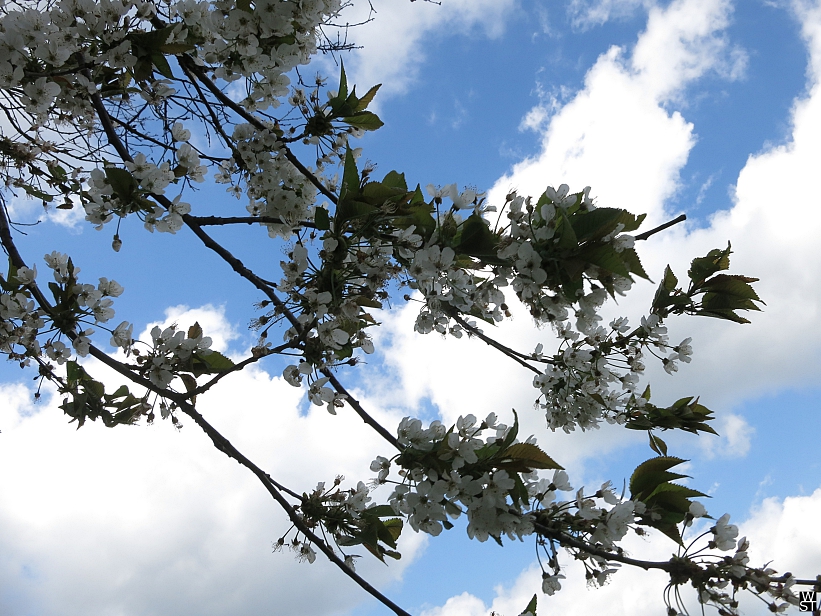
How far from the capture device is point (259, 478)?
2459mm

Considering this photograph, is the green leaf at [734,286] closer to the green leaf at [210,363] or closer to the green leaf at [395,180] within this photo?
the green leaf at [395,180]

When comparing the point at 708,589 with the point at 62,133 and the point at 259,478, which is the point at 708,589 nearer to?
the point at 259,478

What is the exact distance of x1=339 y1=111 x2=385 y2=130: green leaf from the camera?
269 centimetres

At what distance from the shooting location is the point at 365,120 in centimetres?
271

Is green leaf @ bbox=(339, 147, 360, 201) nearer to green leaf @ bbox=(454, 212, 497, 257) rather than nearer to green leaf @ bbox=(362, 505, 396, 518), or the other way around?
green leaf @ bbox=(454, 212, 497, 257)

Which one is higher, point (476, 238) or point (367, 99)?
point (367, 99)

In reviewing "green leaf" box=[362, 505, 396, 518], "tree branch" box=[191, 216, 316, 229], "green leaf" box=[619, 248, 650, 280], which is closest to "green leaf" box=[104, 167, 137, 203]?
"tree branch" box=[191, 216, 316, 229]

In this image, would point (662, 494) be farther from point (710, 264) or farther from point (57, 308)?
point (57, 308)

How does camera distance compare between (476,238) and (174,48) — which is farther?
(174,48)

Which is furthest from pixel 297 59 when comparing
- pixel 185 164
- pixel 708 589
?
pixel 708 589

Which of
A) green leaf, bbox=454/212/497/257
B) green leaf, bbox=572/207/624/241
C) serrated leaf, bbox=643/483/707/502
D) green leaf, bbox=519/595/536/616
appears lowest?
green leaf, bbox=519/595/536/616

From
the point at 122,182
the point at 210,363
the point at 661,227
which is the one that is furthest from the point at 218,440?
the point at 661,227

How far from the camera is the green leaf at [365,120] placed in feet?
8.81

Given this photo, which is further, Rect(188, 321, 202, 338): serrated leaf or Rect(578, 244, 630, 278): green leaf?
Rect(188, 321, 202, 338): serrated leaf
